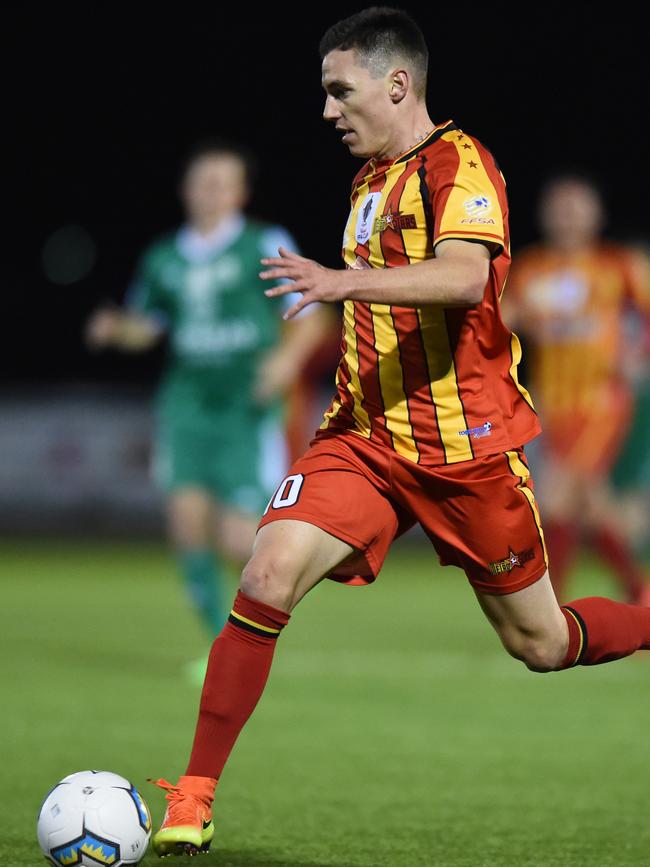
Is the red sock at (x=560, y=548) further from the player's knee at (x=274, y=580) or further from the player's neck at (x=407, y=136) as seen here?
the player's knee at (x=274, y=580)

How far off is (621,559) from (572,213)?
1922mm

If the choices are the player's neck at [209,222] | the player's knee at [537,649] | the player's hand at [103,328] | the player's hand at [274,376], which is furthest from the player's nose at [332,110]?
the player's neck at [209,222]

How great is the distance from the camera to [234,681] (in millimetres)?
3861

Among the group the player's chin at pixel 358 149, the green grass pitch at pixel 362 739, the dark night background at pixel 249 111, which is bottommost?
the green grass pitch at pixel 362 739

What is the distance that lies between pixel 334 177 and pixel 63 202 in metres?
4.66

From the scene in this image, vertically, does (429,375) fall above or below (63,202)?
below

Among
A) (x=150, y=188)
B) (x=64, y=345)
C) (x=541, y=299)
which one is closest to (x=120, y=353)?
(x=64, y=345)

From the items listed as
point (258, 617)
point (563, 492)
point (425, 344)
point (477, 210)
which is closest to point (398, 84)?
point (477, 210)

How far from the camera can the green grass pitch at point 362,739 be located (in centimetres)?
418

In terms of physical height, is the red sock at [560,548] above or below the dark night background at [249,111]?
below

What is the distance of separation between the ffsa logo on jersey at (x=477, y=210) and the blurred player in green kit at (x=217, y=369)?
11.4ft

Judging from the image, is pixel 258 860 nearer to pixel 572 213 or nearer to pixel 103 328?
pixel 103 328

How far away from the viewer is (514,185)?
22.4m

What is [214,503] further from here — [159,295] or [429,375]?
[429,375]
